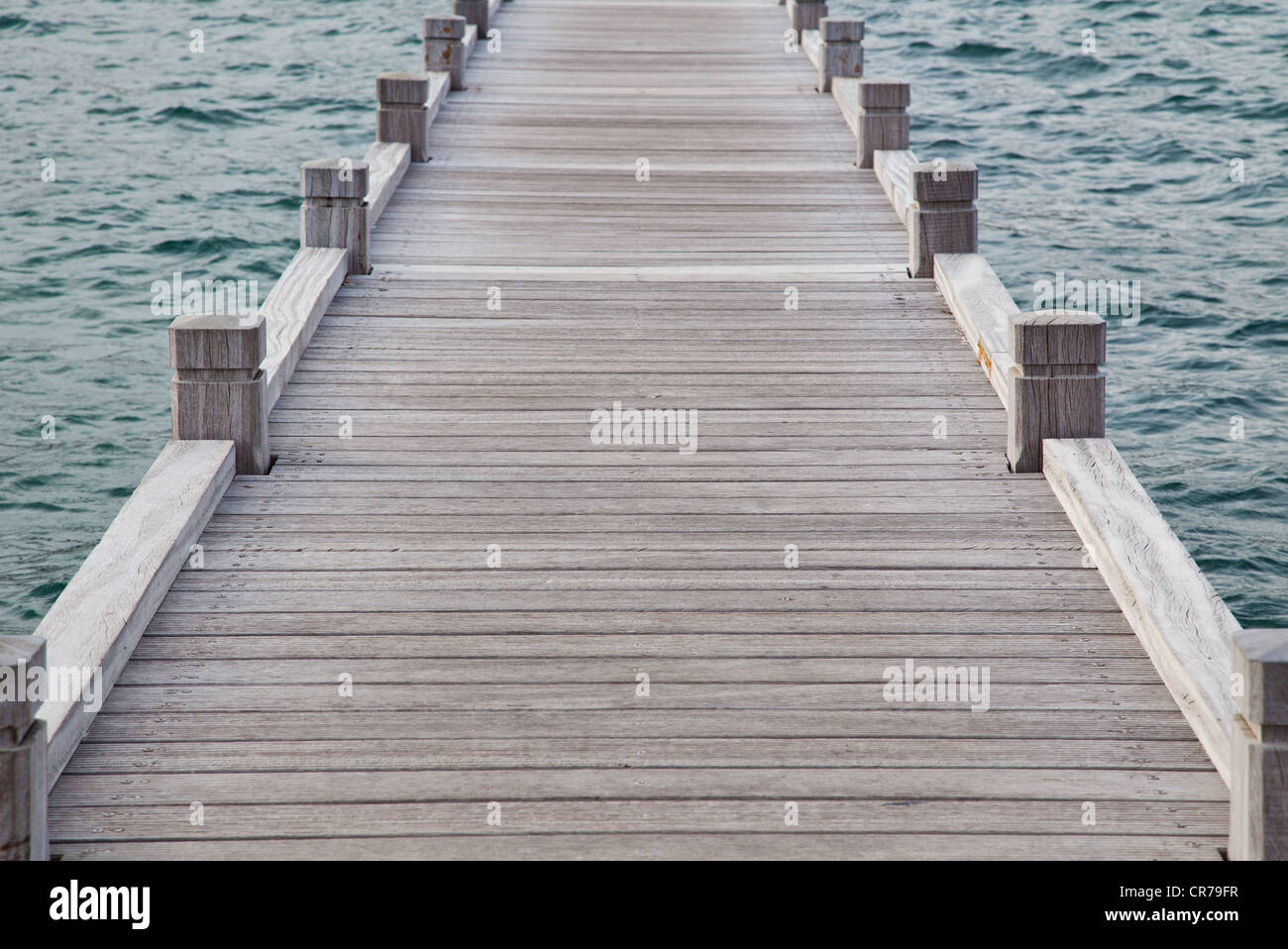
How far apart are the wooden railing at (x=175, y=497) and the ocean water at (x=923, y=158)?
7.90 feet

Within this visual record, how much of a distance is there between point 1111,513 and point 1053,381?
820 mm

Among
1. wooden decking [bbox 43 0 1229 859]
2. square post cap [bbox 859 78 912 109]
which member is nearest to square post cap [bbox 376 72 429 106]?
wooden decking [bbox 43 0 1229 859]

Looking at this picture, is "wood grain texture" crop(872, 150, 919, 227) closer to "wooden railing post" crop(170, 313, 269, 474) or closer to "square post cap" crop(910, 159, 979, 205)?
"square post cap" crop(910, 159, 979, 205)

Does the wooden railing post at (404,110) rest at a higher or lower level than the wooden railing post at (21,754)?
higher

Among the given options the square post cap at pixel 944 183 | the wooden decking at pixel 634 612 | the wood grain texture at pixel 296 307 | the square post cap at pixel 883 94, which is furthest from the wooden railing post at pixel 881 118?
the wood grain texture at pixel 296 307

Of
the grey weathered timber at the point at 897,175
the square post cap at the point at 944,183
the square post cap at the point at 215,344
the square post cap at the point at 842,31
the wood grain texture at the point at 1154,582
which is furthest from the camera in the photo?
the square post cap at the point at 842,31

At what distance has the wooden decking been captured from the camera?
4.52 meters

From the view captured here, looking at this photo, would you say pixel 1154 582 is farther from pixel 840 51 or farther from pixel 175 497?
pixel 840 51

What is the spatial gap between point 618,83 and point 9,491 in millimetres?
7759

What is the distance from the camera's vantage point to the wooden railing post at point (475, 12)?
53.4 feet

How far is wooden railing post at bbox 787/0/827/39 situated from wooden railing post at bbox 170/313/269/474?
1125 centimetres

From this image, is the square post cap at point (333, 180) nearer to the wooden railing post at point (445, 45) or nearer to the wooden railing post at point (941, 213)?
the wooden railing post at point (941, 213)

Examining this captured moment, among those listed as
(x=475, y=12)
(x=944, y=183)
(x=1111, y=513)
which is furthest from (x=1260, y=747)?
(x=475, y=12)

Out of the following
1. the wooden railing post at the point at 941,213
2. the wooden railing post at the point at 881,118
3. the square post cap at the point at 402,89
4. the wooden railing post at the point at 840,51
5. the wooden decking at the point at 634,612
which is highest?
the wooden railing post at the point at 840,51
